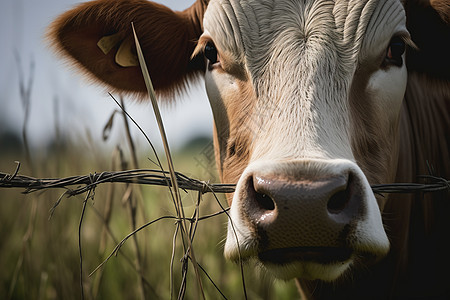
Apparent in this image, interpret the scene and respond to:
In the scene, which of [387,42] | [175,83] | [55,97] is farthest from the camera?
[175,83]

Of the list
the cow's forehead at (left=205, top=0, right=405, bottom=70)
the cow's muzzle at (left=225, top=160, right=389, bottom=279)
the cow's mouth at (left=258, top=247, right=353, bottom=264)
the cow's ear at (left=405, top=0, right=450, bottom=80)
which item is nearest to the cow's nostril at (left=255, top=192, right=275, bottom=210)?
the cow's muzzle at (left=225, top=160, right=389, bottom=279)

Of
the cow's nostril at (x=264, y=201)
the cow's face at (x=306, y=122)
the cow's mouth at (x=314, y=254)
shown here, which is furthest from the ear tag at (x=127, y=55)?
the cow's mouth at (x=314, y=254)

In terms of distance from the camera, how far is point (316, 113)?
182 cm

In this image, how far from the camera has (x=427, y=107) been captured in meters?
2.95

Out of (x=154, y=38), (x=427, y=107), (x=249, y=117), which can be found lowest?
(x=427, y=107)

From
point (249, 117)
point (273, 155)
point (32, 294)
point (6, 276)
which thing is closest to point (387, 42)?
point (249, 117)

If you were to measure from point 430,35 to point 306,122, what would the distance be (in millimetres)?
1327

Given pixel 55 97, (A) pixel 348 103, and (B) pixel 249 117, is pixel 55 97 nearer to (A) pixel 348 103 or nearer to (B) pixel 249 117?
(B) pixel 249 117

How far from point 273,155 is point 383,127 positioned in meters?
0.87

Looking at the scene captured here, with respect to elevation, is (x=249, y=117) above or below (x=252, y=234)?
above

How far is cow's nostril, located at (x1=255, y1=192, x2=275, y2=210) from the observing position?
5.52ft

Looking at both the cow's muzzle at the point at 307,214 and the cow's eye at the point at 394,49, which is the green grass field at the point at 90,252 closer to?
the cow's muzzle at the point at 307,214

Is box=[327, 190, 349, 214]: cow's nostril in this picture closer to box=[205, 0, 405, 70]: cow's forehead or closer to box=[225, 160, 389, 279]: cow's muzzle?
box=[225, 160, 389, 279]: cow's muzzle

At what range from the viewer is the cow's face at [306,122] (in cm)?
157
